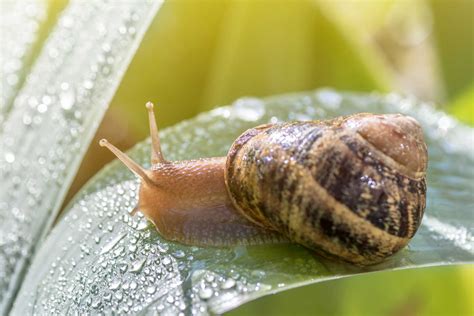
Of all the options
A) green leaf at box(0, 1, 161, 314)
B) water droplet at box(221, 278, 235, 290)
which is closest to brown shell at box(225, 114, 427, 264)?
water droplet at box(221, 278, 235, 290)

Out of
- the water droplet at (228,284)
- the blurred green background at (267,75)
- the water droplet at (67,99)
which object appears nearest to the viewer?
the water droplet at (228,284)

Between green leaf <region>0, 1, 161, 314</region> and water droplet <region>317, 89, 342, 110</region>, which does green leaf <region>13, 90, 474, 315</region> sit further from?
water droplet <region>317, 89, 342, 110</region>

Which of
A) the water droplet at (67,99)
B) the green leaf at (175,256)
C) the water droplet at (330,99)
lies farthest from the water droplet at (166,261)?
the water droplet at (330,99)

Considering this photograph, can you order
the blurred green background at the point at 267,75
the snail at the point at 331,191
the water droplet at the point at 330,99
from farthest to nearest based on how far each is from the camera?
the blurred green background at the point at 267,75
the water droplet at the point at 330,99
the snail at the point at 331,191

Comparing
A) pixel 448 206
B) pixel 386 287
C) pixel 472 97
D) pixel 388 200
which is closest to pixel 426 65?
pixel 472 97

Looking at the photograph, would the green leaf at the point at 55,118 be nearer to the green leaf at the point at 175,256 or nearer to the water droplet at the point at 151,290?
the green leaf at the point at 175,256

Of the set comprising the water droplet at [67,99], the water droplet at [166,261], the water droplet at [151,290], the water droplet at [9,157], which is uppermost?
the water droplet at [67,99]

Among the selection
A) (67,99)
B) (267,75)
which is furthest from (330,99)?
(67,99)
